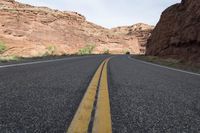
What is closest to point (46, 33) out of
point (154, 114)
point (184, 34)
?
point (184, 34)

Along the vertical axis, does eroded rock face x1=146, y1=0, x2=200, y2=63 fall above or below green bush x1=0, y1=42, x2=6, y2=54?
above

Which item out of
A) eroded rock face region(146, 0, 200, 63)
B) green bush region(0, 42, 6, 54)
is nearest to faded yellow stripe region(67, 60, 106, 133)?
eroded rock face region(146, 0, 200, 63)

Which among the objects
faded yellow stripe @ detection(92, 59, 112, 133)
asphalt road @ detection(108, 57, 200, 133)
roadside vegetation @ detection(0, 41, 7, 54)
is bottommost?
roadside vegetation @ detection(0, 41, 7, 54)

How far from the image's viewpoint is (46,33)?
8156 cm

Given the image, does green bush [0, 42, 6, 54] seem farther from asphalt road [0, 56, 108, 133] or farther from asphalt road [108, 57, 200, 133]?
asphalt road [108, 57, 200, 133]

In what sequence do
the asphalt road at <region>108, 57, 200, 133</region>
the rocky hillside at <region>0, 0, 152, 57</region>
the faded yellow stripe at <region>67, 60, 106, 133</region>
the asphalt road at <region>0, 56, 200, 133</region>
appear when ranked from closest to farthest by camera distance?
the faded yellow stripe at <region>67, 60, 106, 133</region> → the asphalt road at <region>0, 56, 200, 133</region> → the asphalt road at <region>108, 57, 200, 133</region> → the rocky hillside at <region>0, 0, 152, 57</region>

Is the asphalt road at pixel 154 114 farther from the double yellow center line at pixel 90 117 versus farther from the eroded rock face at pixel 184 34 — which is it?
the eroded rock face at pixel 184 34

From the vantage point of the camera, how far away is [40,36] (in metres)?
78.8

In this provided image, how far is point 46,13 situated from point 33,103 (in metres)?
87.3

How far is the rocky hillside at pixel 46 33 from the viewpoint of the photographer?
6859 cm

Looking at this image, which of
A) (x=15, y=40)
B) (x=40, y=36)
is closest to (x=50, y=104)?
(x=15, y=40)

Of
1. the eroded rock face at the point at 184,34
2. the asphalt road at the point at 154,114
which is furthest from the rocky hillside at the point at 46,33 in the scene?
the asphalt road at the point at 154,114

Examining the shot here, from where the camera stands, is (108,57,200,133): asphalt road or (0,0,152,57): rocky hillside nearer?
(108,57,200,133): asphalt road

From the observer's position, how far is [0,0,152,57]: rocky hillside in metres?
68.6
